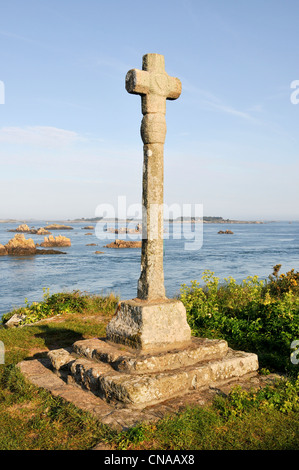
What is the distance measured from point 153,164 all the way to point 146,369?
2891 millimetres

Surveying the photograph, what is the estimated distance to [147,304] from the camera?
5445 mm

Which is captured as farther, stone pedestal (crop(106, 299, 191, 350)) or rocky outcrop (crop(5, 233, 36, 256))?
rocky outcrop (crop(5, 233, 36, 256))

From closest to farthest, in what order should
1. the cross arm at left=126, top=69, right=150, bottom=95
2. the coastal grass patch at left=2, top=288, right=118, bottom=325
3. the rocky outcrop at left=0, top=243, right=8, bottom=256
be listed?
the cross arm at left=126, top=69, right=150, bottom=95
the coastal grass patch at left=2, top=288, right=118, bottom=325
the rocky outcrop at left=0, top=243, right=8, bottom=256

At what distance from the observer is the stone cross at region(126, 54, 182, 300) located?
5.61m

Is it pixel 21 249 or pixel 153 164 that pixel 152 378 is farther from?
pixel 21 249

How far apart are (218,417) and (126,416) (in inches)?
39.7

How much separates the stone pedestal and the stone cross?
0.29m

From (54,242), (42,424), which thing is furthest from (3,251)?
(42,424)

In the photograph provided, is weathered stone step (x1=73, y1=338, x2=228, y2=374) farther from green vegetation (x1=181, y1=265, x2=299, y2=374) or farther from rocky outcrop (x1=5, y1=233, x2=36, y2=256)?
rocky outcrop (x1=5, y1=233, x2=36, y2=256)

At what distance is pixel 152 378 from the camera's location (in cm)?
459

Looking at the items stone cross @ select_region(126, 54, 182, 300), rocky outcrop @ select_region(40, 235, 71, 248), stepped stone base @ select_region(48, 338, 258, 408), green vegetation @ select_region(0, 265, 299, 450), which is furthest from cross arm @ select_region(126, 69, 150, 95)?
rocky outcrop @ select_region(40, 235, 71, 248)

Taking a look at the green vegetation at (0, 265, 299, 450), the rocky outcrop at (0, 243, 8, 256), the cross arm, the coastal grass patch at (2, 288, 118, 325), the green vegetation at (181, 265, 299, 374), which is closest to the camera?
the green vegetation at (0, 265, 299, 450)

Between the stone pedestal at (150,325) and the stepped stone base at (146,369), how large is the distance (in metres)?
0.12
